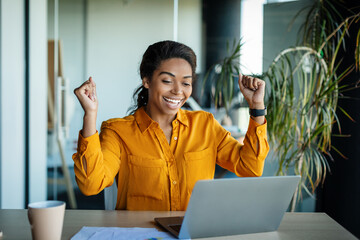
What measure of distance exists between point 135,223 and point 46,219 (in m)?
0.35

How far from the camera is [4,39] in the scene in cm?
319

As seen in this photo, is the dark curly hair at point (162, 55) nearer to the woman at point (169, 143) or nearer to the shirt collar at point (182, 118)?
the woman at point (169, 143)

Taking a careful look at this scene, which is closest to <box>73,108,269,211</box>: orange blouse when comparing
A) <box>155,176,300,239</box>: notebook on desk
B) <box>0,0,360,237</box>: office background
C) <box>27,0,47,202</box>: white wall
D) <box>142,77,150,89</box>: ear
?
<box>142,77,150,89</box>: ear

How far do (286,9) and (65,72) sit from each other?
2053 millimetres

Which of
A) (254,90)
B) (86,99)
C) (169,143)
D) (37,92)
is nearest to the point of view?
(86,99)

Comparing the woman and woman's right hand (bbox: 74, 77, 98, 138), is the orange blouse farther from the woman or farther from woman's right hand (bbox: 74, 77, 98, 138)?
woman's right hand (bbox: 74, 77, 98, 138)

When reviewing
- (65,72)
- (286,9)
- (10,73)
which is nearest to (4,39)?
(10,73)

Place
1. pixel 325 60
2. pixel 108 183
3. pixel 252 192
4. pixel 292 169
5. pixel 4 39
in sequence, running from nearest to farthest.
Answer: pixel 252 192
pixel 108 183
pixel 325 60
pixel 4 39
pixel 292 169

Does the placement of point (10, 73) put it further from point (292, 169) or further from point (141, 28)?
point (292, 169)

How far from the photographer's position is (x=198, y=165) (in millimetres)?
1798

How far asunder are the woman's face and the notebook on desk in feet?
2.41

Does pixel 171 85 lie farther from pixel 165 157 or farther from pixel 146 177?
pixel 146 177

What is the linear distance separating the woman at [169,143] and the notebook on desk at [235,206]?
0.56m

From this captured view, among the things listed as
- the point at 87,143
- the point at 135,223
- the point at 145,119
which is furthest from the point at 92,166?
the point at 145,119
